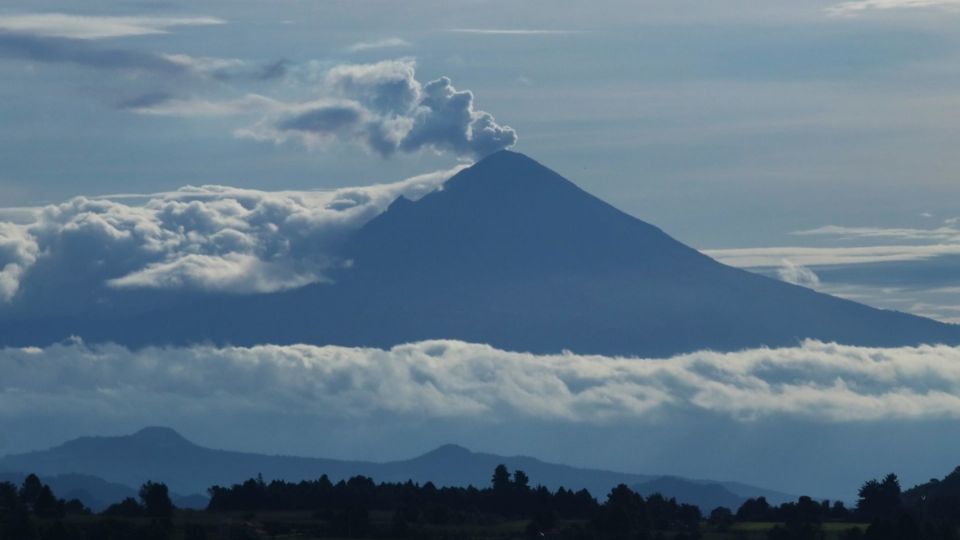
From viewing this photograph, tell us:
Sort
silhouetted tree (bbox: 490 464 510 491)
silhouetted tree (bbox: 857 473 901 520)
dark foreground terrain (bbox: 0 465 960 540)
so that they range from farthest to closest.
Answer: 1. silhouetted tree (bbox: 490 464 510 491)
2. silhouetted tree (bbox: 857 473 901 520)
3. dark foreground terrain (bbox: 0 465 960 540)

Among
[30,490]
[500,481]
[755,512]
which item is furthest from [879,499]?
[30,490]

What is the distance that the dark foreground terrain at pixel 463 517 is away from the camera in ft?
553

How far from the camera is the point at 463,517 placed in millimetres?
185125

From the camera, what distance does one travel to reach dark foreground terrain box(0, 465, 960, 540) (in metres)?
168

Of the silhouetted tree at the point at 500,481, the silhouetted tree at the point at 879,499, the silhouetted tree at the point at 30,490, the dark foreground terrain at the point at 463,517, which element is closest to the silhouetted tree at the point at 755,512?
the dark foreground terrain at the point at 463,517

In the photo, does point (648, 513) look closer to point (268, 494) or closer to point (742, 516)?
point (742, 516)

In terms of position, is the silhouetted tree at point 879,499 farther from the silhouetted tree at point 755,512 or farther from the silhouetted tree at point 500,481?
the silhouetted tree at point 500,481

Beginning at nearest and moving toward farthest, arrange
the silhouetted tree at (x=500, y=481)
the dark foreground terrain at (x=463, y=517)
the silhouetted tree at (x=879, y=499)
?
1. the dark foreground terrain at (x=463, y=517)
2. the silhouetted tree at (x=879, y=499)
3. the silhouetted tree at (x=500, y=481)

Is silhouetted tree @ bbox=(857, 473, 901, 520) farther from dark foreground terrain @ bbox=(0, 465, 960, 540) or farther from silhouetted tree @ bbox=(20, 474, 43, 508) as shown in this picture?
silhouetted tree @ bbox=(20, 474, 43, 508)

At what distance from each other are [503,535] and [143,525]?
27488mm

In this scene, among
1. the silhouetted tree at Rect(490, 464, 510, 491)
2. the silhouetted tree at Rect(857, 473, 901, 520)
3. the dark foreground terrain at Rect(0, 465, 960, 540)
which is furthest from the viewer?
the silhouetted tree at Rect(490, 464, 510, 491)

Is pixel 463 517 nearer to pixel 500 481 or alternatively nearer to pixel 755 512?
pixel 500 481

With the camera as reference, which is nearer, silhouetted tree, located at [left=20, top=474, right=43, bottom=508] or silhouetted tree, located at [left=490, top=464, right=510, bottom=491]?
silhouetted tree, located at [left=20, top=474, right=43, bottom=508]

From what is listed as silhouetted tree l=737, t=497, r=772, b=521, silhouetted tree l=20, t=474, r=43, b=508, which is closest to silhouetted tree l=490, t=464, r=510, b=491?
silhouetted tree l=737, t=497, r=772, b=521
